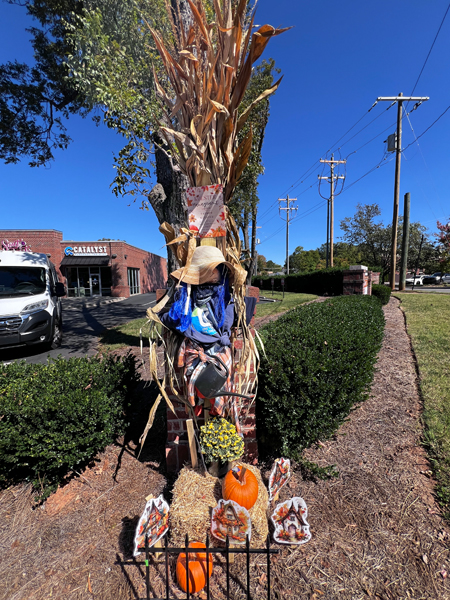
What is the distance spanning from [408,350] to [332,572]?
14.8ft

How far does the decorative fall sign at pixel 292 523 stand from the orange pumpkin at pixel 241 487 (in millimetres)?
231

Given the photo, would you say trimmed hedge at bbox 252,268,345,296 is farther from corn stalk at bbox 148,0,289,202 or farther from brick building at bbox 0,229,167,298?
brick building at bbox 0,229,167,298

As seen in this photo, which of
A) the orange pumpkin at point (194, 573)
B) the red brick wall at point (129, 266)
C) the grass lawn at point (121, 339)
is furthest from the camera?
the red brick wall at point (129, 266)

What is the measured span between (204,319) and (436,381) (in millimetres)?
3867

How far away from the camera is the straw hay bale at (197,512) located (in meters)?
1.86

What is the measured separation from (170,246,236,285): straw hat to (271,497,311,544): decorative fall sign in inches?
64.0

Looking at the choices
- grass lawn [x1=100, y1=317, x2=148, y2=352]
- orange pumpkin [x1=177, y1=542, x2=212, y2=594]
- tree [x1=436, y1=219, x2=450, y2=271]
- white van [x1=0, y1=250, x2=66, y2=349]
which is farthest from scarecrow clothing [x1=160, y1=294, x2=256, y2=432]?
tree [x1=436, y1=219, x2=450, y2=271]

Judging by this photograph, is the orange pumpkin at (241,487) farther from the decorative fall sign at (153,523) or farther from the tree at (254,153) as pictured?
the tree at (254,153)

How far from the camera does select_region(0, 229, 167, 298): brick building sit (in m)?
23.5

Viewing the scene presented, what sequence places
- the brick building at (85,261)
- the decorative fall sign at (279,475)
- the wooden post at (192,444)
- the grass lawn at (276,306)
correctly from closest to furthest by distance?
the wooden post at (192,444)
the decorative fall sign at (279,475)
the grass lawn at (276,306)
the brick building at (85,261)

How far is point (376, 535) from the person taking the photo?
1.97m

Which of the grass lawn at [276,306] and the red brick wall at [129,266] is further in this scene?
the red brick wall at [129,266]

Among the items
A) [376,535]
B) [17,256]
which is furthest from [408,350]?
[17,256]

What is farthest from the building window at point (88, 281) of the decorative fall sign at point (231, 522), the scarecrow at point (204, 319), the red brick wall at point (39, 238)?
the decorative fall sign at point (231, 522)
